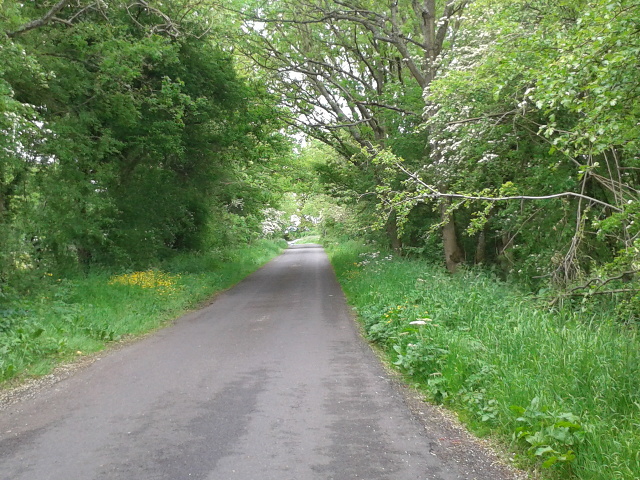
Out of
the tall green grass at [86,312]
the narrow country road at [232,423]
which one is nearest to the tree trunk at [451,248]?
the narrow country road at [232,423]

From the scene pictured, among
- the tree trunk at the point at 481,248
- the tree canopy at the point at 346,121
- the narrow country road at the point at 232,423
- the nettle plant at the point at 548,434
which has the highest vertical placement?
the tree canopy at the point at 346,121

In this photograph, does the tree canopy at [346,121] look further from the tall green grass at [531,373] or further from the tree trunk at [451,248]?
the tall green grass at [531,373]

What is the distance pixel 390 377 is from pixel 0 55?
8393 millimetres

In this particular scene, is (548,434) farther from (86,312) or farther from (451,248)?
(451,248)

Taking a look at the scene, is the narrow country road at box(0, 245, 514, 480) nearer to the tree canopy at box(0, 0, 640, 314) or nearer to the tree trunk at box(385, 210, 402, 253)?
the tree canopy at box(0, 0, 640, 314)

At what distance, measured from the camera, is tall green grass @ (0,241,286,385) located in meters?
7.28

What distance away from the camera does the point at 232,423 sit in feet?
16.2

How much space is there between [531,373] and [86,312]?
324 inches

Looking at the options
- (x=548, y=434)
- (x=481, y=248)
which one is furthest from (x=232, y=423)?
(x=481, y=248)

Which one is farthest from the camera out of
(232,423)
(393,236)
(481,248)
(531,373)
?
(393,236)

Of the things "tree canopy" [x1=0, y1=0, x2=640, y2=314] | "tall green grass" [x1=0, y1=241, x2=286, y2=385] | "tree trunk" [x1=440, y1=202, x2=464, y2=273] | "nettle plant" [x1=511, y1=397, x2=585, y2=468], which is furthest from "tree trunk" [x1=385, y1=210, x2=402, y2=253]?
"nettle plant" [x1=511, y1=397, x2=585, y2=468]

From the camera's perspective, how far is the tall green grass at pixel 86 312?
7.28m

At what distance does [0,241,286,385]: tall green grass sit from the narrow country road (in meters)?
0.73

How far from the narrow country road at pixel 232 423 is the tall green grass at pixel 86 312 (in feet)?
2.41
